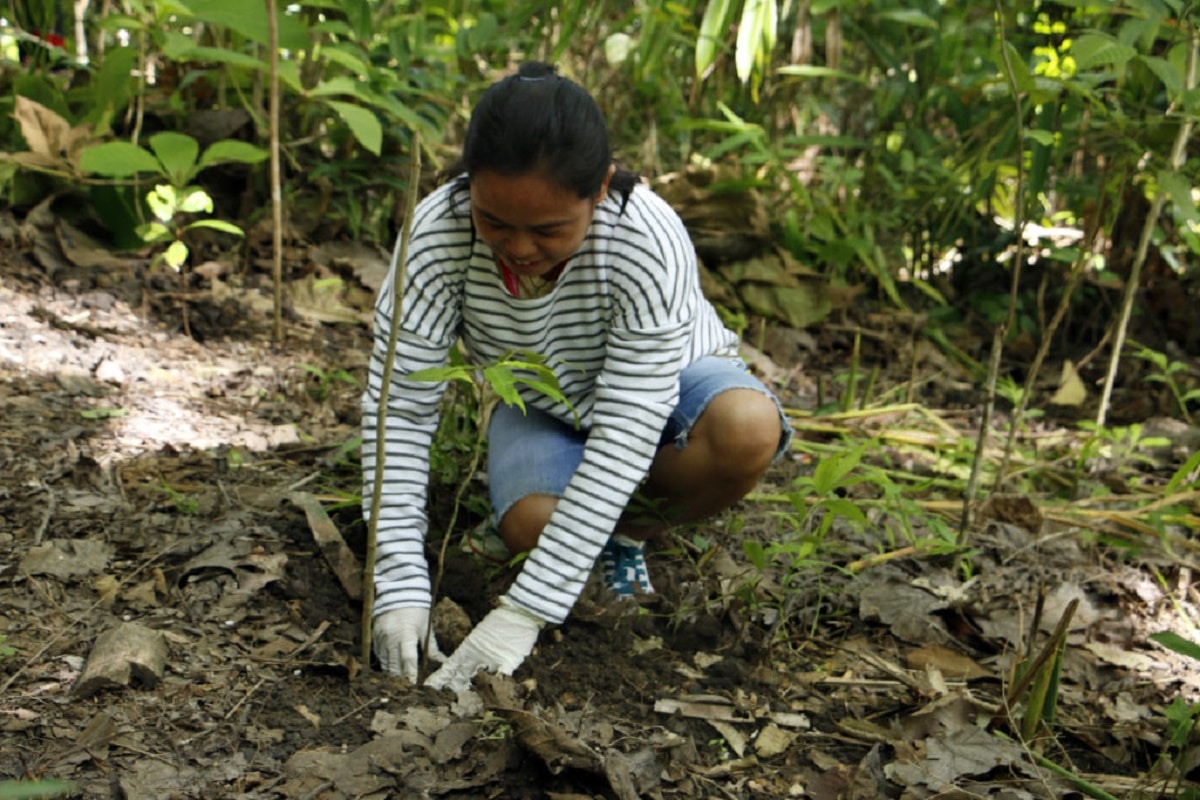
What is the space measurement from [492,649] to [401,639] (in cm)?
15

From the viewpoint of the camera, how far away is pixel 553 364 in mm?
1995

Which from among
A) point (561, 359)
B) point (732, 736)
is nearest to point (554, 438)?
point (561, 359)

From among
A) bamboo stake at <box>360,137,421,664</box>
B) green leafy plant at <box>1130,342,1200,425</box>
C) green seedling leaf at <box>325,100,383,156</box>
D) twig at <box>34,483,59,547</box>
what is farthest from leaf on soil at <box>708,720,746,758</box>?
green leafy plant at <box>1130,342,1200,425</box>

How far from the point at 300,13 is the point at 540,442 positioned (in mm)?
1698

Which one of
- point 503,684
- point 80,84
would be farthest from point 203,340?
point 503,684

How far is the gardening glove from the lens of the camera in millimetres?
1750

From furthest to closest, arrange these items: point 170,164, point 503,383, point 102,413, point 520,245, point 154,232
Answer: point 154,232
point 170,164
point 102,413
point 520,245
point 503,383

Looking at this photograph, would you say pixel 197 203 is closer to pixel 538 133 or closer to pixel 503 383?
pixel 538 133

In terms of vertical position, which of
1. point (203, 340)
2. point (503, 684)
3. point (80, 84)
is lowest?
point (203, 340)

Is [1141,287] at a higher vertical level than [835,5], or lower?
lower

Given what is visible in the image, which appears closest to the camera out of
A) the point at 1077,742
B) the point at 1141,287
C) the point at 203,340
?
the point at 1077,742

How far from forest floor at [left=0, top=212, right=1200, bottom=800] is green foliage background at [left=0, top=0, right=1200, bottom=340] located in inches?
26.9

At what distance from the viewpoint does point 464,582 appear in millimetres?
2021

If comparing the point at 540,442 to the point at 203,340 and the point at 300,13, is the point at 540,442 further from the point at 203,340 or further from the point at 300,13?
the point at 300,13
